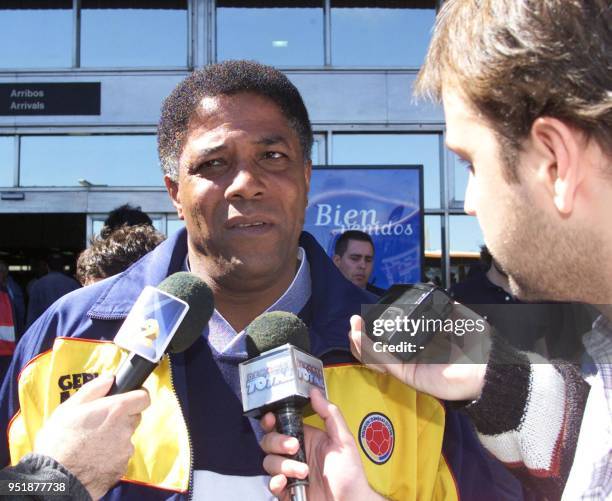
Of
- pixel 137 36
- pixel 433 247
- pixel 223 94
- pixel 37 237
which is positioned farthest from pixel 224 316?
pixel 37 237

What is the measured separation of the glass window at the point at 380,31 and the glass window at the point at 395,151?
1007 mm

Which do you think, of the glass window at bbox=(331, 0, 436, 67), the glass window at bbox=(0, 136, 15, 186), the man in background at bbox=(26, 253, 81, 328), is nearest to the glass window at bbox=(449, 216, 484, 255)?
the glass window at bbox=(331, 0, 436, 67)

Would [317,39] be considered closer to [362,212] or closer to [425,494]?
[362,212]

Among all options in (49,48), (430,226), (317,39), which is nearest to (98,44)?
(49,48)

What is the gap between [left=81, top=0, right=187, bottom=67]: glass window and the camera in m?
8.41

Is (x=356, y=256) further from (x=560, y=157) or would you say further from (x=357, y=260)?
(x=560, y=157)

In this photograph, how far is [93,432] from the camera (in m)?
1.29

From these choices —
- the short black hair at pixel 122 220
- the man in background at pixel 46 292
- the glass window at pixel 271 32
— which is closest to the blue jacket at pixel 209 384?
the short black hair at pixel 122 220

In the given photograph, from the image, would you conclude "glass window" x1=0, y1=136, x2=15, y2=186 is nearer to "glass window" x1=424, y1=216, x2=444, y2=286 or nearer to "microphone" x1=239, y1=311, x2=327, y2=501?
"glass window" x1=424, y1=216, x2=444, y2=286

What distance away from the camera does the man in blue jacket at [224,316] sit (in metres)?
1.67

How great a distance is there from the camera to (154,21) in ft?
27.8

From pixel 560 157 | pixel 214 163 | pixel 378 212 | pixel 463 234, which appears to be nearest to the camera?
pixel 560 157

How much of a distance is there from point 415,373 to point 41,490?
86cm

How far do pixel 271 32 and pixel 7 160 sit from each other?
376 cm
